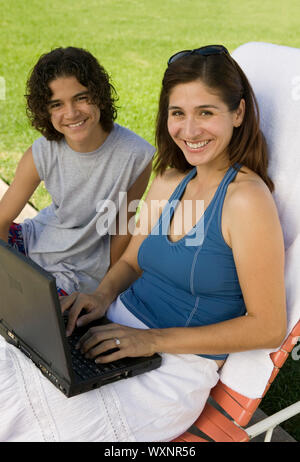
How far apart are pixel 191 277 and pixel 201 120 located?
1.67 feet

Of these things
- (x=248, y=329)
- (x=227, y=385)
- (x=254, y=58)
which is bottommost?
(x=227, y=385)

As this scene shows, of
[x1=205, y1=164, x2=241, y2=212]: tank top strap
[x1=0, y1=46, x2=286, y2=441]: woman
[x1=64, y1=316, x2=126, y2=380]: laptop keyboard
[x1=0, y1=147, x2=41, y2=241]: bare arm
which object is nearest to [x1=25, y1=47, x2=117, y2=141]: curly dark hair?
[x1=0, y1=147, x2=41, y2=241]: bare arm

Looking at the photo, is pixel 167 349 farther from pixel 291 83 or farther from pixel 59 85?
pixel 59 85

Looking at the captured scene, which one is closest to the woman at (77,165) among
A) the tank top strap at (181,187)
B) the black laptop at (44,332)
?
the tank top strap at (181,187)

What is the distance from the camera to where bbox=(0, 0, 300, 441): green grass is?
722 cm

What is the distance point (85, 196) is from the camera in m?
2.86

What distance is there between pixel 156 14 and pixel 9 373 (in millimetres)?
12282

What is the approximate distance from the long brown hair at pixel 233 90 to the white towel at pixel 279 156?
0.35 feet

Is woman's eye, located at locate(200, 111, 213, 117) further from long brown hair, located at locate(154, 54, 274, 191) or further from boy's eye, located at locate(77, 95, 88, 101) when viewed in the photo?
boy's eye, located at locate(77, 95, 88, 101)

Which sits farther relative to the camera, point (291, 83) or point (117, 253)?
point (117, 253)

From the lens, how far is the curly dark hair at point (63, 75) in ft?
8.81

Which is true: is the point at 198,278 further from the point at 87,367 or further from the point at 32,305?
the point at 32,305

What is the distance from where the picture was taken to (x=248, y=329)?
6.03ft

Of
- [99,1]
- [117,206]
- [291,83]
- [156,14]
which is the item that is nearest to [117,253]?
[117,206]
